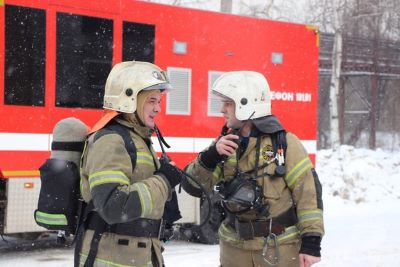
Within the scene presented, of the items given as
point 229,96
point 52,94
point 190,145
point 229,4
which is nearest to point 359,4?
point 229,4

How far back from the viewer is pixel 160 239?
3471 millimetres

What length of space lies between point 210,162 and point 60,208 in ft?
3.33

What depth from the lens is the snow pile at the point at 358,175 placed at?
48.9ft

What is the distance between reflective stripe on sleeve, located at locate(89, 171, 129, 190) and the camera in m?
3.08

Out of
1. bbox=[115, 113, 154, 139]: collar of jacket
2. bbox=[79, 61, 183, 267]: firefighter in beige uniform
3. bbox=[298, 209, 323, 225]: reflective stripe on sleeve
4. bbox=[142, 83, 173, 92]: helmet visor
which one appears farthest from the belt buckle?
bbox=[298, 209, 323, 225]: reflective stripe on sleeve

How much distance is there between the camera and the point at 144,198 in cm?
309

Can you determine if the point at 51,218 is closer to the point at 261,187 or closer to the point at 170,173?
the point at 170,173

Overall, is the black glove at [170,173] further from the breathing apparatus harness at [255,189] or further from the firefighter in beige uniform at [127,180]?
the breathing apparatus harness at [255,189]

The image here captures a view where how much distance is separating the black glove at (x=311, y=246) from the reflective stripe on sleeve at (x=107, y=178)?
3.76 feet

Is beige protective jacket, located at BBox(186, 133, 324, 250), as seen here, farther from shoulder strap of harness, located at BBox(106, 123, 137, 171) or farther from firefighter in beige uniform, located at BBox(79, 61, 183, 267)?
shoulder strap of harness, located at BBox(106, 123, 137, 171)

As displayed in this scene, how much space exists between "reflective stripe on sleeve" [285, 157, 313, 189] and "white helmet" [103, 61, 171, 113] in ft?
2.96

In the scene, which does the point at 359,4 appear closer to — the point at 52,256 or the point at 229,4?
the point at 229,4

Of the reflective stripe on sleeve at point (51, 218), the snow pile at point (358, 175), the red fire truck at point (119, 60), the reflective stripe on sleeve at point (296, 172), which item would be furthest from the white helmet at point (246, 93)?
the snow pile at point (358, 175)

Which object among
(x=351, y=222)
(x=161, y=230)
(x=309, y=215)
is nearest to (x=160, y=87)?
(x=161, y=230)
